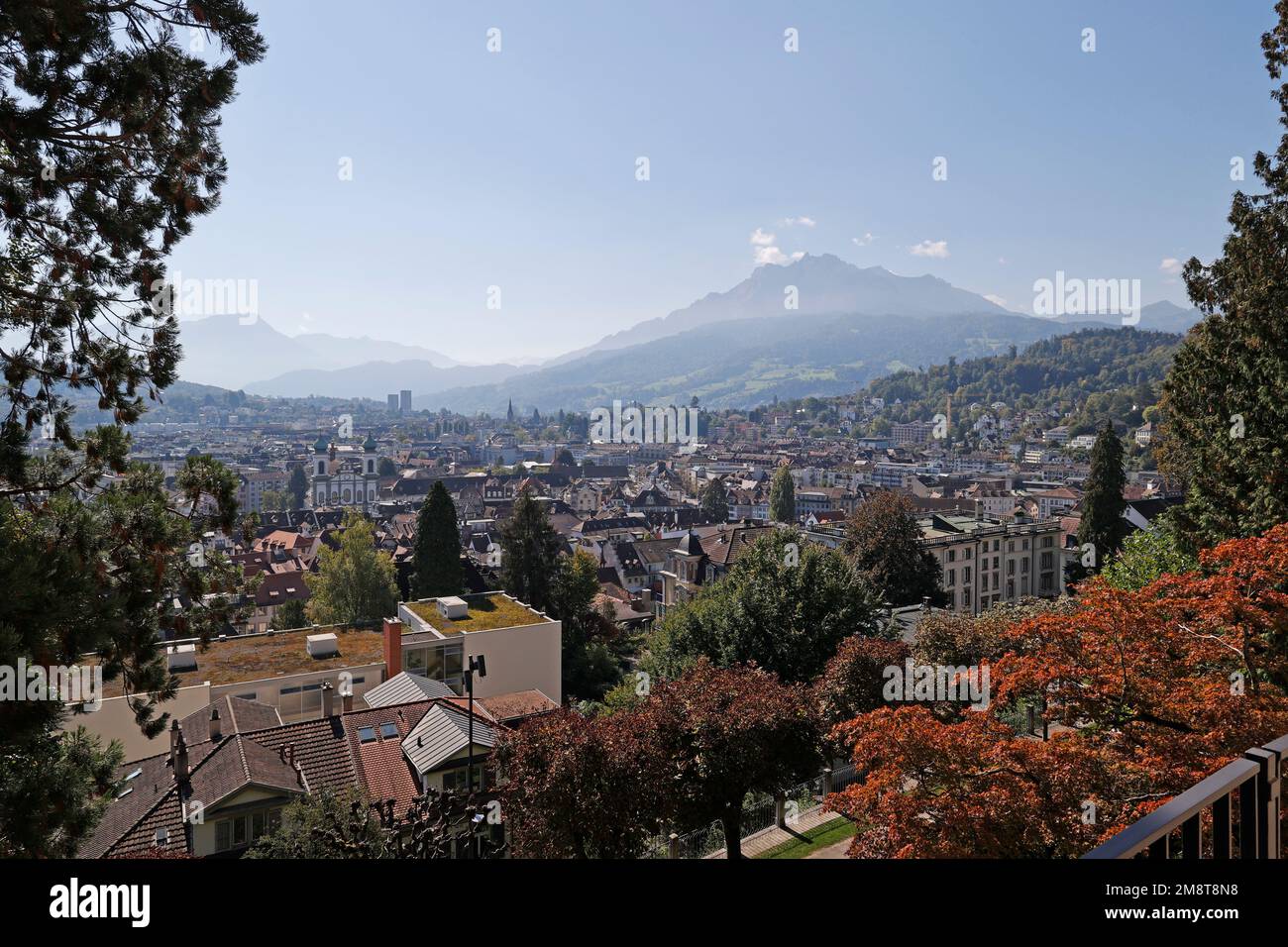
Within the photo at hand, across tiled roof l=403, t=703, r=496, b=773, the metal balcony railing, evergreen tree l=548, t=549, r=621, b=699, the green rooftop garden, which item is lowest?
evergreen tree l=548, t=549, r=621, b=699

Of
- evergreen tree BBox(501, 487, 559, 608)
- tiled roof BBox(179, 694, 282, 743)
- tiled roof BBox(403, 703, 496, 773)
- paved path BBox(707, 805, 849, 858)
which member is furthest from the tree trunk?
evergreen tree BBox(501, 487, 559, 608)

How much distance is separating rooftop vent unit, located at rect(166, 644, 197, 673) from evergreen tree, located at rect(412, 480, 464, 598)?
13893mm

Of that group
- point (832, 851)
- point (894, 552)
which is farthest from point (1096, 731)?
point (894, 552)

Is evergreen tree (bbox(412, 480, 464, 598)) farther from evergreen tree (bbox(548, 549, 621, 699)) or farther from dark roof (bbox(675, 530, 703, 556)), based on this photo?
dark roof (bbox(675, 530, 703, 556))

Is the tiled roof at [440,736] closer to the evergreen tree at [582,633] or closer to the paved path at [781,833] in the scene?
the paved path at [781,833]

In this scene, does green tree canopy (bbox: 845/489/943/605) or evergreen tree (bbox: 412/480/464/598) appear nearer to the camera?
green tree canopy (bbox: 845/489/943/605)

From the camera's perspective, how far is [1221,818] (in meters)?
2.32

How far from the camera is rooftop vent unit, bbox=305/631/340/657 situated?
69.4ft

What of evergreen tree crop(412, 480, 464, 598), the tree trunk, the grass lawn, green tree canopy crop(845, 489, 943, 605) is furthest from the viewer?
evergreen tree crop(412, 480, 464, 598)

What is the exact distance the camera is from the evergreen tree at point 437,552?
34.0m

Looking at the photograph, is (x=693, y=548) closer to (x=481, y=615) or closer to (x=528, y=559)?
(x=528, y=559)

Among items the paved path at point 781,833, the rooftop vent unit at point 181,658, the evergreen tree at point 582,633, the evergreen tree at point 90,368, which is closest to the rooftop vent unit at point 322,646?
the rooftop vent unit at point 181,658
